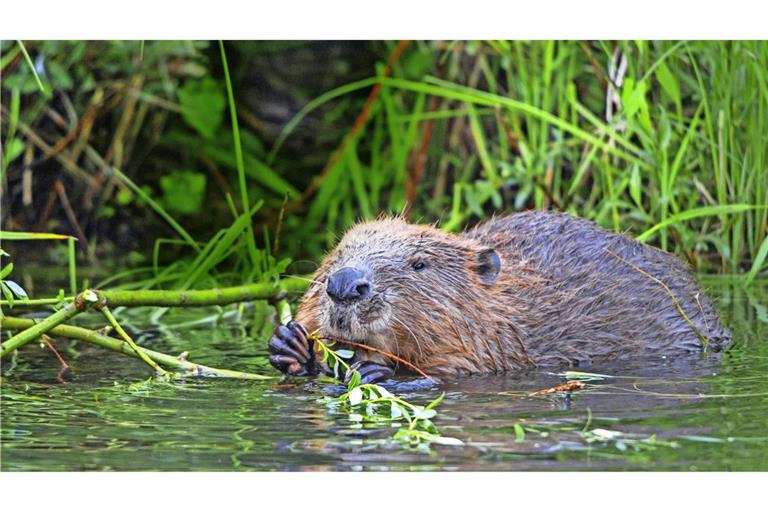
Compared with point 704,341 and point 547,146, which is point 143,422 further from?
point 547,146

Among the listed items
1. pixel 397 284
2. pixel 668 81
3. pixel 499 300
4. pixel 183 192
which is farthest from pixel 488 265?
pixel 183 192

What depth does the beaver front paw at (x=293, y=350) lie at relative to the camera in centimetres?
490

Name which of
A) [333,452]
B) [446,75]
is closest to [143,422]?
[333,452]

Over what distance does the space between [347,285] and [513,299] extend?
3.04 ft

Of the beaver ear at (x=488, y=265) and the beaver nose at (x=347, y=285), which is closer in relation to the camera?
the beaver nose at (x=347, y=285)

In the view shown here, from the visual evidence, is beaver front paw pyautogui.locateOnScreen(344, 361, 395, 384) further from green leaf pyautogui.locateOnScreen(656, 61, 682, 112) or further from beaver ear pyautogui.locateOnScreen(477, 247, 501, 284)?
green leaf pyautogui.locateOnScreen(656, 61, 682, 112)

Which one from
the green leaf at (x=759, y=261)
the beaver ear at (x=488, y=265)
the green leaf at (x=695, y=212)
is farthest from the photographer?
the green leaf at (x=759, y=261)

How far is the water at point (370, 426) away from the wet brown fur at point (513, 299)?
186mm

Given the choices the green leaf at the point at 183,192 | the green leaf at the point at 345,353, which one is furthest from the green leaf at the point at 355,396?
the green leaf at the point at 183,192

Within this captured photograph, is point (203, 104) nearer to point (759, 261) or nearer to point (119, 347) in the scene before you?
point (759, 261)

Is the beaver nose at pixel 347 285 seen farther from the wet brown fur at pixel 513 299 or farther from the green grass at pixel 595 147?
the green grass at pixel 595 147

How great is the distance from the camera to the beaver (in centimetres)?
480

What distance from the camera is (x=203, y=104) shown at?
9.07 m

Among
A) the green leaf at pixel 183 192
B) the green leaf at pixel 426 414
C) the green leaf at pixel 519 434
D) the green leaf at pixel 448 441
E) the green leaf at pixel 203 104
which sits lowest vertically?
the green leaf at pixel 448 441
